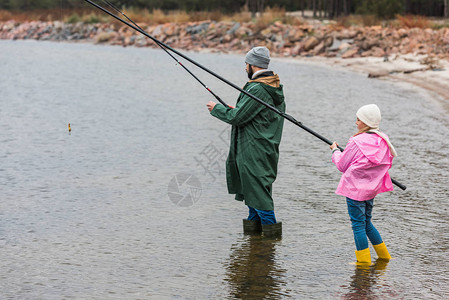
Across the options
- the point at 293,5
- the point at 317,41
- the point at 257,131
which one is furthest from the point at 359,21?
the point at 257,131

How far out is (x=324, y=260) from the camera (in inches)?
230

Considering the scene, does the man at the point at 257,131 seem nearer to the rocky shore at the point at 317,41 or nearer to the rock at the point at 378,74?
the rocky shore at the point at 317,41

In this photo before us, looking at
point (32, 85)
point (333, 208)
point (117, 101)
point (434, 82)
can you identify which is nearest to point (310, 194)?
point (333, 208)

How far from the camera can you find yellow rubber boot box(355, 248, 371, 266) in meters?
5.54

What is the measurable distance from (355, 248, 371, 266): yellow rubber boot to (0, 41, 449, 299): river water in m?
0.09

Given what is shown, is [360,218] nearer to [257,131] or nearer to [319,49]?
[257,131]

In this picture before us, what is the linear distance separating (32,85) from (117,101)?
6970 mm

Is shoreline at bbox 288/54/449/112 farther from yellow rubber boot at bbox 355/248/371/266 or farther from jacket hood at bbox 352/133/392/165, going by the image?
jacket hood at bbox 352/133/392/165

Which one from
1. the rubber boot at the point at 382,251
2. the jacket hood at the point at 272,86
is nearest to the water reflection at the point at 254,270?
the rubber boot at the point at 382,251

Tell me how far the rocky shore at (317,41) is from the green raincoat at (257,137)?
13291 mm

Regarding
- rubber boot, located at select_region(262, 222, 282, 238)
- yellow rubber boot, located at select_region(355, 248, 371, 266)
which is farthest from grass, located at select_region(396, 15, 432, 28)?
yellow rubber boot, located at select_region(355, 248, 371, 266)

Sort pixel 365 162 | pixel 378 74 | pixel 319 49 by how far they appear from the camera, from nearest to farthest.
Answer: pixel 365 162
pixel 378 74
pixel 319 49

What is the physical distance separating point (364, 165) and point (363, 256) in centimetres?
82

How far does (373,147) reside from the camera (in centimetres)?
515
